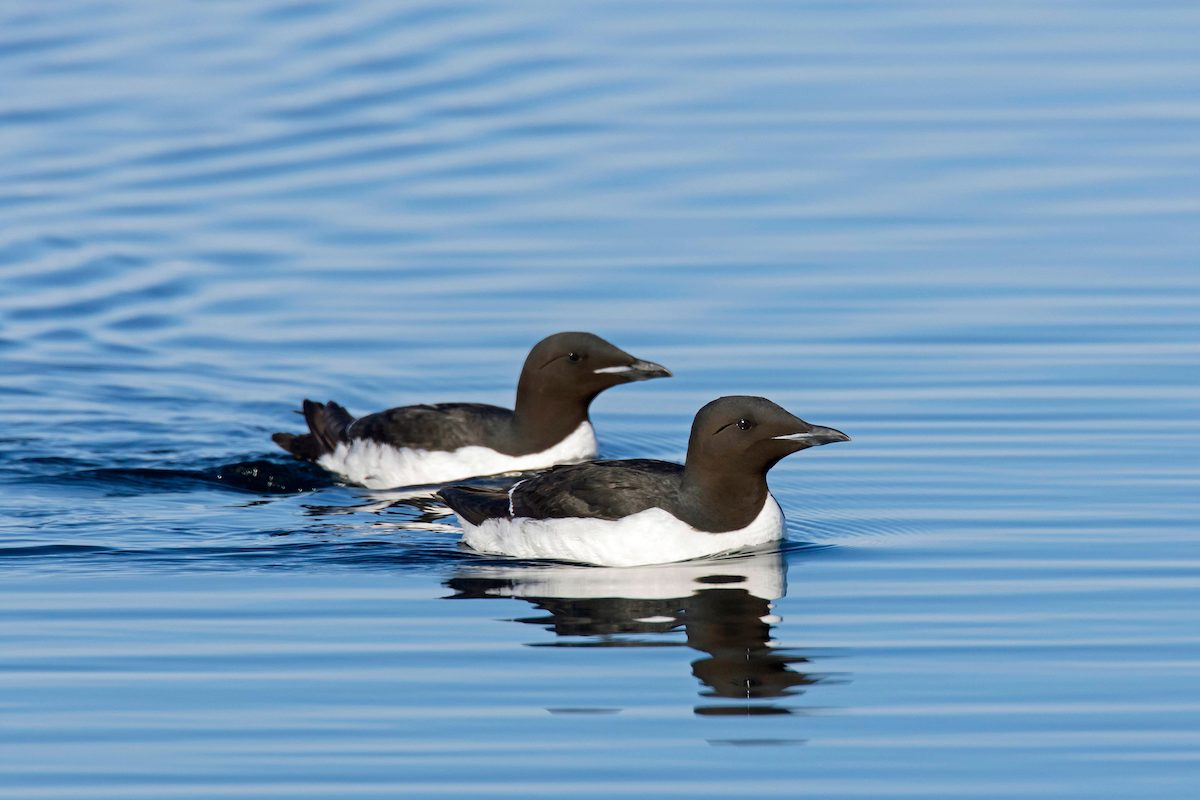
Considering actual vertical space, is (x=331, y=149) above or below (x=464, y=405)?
above

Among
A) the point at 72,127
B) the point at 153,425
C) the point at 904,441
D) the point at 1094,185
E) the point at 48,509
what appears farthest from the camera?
the point at 72,127

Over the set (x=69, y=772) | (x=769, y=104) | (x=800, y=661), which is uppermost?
(x=769, y=104)

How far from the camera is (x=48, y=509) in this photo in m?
13.0

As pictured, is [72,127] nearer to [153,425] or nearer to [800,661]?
[153,425]

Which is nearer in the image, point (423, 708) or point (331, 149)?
point (423, 708)

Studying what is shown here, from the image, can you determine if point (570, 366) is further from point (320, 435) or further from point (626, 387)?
point (626, 387)

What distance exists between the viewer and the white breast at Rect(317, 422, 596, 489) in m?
14.4

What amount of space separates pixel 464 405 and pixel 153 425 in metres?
2.46

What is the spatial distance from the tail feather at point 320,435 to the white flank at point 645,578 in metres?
3.37

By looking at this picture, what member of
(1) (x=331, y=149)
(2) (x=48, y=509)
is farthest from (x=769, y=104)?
(2) (x=48, y=509)

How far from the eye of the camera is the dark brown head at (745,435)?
11.3m

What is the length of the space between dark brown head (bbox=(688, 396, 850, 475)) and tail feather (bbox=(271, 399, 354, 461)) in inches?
158

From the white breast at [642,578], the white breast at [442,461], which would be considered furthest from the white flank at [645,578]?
the white breast at [442,461]

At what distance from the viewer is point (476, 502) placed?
1224 centimetres
